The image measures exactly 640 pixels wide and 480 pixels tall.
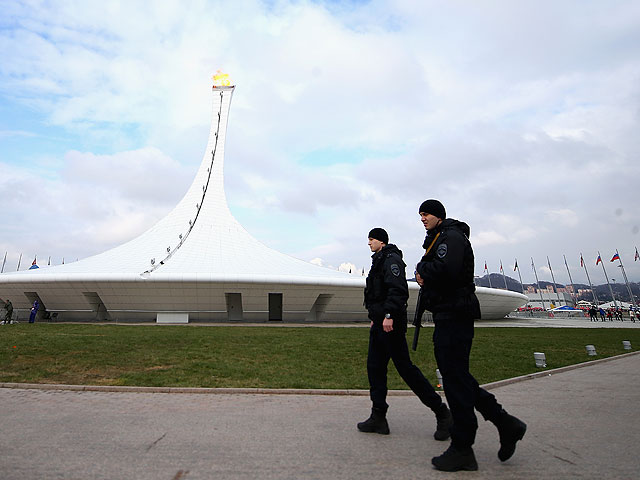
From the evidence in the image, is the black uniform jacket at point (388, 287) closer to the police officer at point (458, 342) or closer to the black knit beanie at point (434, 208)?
the police officer at point (458, 342)

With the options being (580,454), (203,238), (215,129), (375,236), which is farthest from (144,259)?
(580,454)

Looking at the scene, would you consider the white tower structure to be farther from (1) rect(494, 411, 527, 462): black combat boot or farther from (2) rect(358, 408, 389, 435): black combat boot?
(1) rect(494, 411, 527, 462): black combat boot

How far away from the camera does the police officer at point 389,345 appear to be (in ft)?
9.89

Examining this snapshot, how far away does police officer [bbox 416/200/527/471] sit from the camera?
240 centimetres

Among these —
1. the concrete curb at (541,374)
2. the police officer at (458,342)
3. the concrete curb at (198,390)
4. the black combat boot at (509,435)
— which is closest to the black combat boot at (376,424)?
the police officer at (458,342)

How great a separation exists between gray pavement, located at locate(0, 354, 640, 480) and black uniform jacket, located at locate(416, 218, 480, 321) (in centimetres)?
96

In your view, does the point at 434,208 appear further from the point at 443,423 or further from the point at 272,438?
the point at 272,438

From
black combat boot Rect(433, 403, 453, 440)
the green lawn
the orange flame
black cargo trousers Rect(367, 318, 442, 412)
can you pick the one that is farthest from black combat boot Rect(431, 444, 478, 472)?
the orange flame

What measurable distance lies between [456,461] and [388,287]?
1.29m

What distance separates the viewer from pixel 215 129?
30.7 metres

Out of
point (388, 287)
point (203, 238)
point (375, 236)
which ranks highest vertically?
point (203, 238)

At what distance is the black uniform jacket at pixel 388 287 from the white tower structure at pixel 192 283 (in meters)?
16.7

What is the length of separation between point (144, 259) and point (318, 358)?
58.4ft

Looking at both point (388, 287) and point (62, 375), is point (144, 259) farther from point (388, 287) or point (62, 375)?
point (388, 287)
